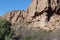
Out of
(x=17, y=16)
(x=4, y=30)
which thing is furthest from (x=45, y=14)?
(x=4, y=30)

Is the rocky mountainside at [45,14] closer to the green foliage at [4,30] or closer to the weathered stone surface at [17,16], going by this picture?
the weathered stone surface at [17,16]

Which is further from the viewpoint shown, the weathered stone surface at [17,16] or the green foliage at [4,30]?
the weathered stone surface at [17,16]

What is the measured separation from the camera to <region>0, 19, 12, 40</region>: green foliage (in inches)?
1000

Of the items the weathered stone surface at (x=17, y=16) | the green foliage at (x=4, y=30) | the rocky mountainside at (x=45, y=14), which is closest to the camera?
the green foliage at (x=4, y=30)

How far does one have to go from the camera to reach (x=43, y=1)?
173 feet

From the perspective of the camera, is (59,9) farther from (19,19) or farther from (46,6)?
(19,19)

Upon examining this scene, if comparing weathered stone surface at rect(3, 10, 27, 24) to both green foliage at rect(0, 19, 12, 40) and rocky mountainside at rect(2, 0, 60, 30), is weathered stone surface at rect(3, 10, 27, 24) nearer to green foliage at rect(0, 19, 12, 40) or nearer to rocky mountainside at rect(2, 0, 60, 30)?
rocky mountainside at rect(2, 0, 60, 30)

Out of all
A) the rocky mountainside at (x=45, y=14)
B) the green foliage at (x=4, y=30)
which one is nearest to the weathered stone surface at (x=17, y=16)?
the rocky mountainside at (x=45, y=14)

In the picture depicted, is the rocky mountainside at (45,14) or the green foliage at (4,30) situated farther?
the rocky mountainside at (45,14)

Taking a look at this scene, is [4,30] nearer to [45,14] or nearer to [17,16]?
[45,14]

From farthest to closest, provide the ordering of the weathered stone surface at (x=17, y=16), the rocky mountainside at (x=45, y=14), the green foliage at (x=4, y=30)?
the weathered stone surface at (x=17, y=16) → the rocky mountainside at (x=45, y=14) → the green foliage at (x=4, y=30)

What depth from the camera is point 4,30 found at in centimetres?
2589

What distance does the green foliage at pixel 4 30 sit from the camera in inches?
1000

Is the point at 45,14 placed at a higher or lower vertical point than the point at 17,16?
higher
